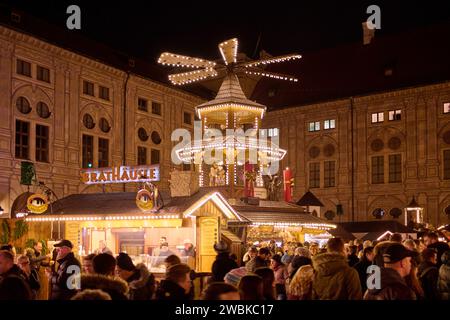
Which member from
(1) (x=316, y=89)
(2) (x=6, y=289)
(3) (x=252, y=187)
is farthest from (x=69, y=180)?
(2) (x=6, y=289)

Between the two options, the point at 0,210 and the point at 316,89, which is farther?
the point at 316,89

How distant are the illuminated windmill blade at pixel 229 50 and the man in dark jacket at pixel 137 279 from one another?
72.2ft

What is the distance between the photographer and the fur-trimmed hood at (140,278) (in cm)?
730

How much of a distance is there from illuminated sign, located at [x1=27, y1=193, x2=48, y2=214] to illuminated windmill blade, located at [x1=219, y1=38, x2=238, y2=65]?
1159 centimetres

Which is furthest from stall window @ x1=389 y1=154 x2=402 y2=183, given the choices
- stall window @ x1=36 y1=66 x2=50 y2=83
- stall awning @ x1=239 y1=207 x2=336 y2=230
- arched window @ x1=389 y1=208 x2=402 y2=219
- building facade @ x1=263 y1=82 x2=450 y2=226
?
stall window @ x1=36 y1=66 x2=50 y2=83

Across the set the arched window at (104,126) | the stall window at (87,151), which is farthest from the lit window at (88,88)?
the stall window at (87,151)

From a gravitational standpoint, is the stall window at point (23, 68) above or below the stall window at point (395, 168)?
above

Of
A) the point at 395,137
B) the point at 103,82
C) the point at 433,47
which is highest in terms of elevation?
the point at 433,47

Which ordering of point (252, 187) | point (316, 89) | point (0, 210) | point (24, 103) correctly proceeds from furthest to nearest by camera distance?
point (316, 89), point (24, 103), point (0, 210), point (252, 187)

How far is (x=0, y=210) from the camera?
97.6 feet

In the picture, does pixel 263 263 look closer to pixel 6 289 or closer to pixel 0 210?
pixel 6 289

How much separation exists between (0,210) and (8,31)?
890 centimetres

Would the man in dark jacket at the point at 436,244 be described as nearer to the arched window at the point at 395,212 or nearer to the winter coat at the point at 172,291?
the winter coat at the point at 172,291

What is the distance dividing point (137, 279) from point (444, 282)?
3.66 m
